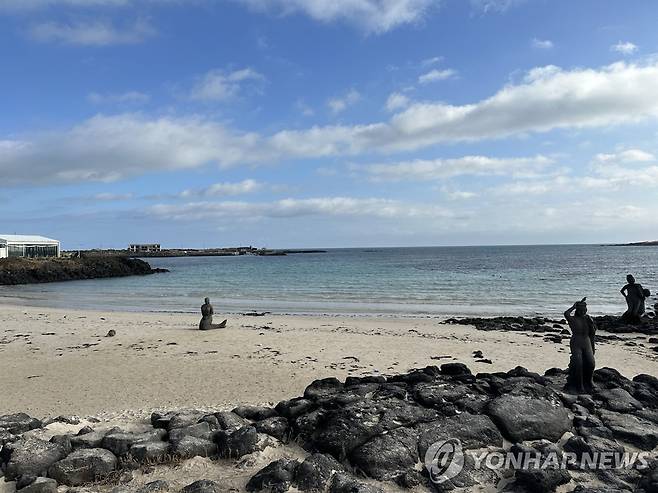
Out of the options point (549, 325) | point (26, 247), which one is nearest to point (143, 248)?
point (26, 247)

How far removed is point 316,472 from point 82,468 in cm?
257

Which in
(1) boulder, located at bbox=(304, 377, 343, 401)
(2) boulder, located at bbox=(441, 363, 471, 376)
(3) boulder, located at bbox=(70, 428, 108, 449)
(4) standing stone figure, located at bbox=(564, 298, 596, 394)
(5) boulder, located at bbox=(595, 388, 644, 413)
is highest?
(4) standing stone figure, located at bbox=(564, 298, 596, 394)

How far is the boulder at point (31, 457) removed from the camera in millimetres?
5379

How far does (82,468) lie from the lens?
17.6 feet

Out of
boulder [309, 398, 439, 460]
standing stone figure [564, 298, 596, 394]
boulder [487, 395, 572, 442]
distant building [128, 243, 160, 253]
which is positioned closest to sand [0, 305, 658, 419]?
boulder [309, 398, 439, 460]

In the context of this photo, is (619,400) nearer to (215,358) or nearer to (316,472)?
(316,472)

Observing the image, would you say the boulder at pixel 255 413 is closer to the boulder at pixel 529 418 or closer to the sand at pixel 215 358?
the sand at pixel 215 358

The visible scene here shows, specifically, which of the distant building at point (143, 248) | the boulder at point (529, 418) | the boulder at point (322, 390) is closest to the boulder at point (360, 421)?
the boulder at point (529, 418)

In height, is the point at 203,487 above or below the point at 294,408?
below

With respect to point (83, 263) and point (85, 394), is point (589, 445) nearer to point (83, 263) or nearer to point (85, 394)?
point (85, 394)

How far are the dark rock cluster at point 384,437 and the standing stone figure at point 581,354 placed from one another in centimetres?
23

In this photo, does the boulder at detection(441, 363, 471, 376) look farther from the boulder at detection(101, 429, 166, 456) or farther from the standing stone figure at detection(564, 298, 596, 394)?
the boulder at detection(101, 429, 166, 456)

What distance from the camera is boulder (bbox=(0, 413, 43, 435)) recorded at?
21.6 ft

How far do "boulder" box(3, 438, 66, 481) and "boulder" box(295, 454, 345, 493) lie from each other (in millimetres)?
2813
